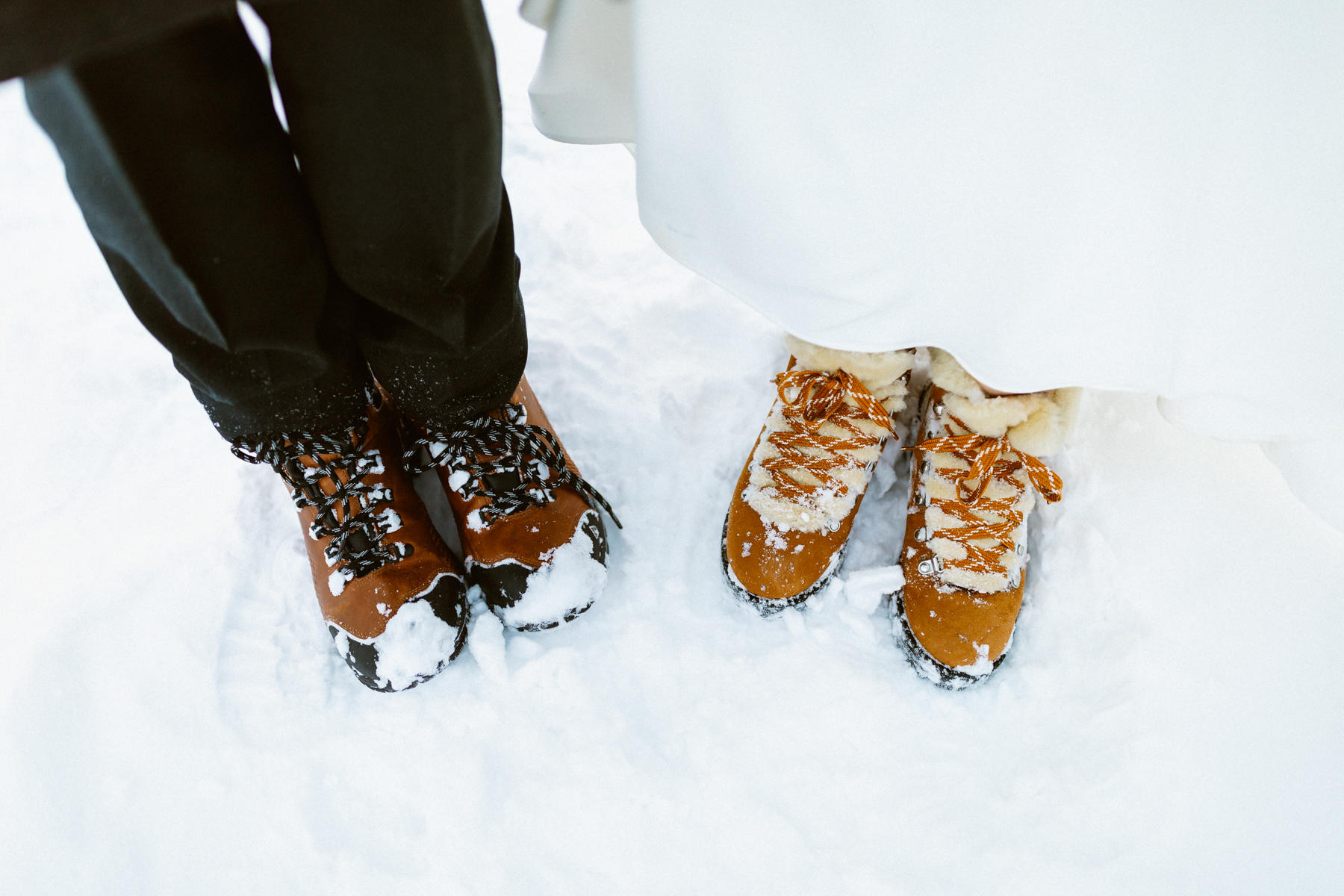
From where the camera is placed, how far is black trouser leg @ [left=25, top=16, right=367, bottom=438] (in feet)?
1.33

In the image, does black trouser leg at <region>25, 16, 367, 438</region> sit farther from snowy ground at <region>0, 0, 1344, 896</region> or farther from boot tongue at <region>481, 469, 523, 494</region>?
snowy ground at <region>0, 0, 1344, 896</region>

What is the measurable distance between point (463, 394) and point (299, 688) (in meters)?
0.34

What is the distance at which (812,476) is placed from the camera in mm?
745

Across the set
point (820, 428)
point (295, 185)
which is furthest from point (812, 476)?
point (295, 185)

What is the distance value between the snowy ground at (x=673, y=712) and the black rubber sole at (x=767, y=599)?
2 centimetres

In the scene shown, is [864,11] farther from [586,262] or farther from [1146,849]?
[1146,849]

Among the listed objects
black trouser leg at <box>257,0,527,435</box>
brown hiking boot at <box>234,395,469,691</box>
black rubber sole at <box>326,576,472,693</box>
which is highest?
black trouser leg at <box>257,0,527,435</box>

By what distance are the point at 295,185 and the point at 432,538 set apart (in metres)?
0.36

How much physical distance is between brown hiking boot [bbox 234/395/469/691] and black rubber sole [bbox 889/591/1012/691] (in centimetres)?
43

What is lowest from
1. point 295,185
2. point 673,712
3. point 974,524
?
point 673,712

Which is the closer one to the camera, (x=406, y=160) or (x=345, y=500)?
(x=406, y=160)

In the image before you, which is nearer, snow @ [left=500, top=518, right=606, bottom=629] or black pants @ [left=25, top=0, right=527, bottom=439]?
black pants @ [left=25, top=0, right=527, bottom=439]

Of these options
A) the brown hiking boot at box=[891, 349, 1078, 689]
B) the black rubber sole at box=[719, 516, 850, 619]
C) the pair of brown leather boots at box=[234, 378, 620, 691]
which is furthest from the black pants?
the brown hiking boot at box=[891, 349, 1078, 689]

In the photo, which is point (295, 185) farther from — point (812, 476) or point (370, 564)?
point (812, 476)
